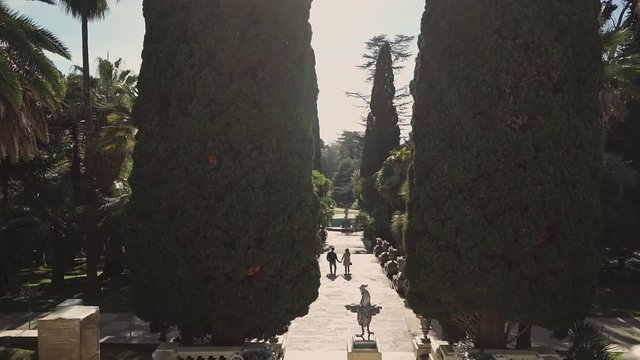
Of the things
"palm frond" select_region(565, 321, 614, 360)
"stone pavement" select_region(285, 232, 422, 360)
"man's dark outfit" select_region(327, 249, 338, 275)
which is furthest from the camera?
"man's dark outfit" select_region(327, 249, 338, 275)

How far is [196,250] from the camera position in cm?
852

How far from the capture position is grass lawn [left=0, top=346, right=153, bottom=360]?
1064cm

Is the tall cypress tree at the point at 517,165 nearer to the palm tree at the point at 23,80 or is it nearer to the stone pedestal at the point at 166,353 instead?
the stone pedestal at the point at 166,353

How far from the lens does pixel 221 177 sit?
8.48 m

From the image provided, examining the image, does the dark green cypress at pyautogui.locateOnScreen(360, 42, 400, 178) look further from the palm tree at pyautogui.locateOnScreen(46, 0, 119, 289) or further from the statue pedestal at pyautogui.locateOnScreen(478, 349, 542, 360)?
the statue pedestal at pyautogui.locateOnScreen(478, 349, 542, 360)

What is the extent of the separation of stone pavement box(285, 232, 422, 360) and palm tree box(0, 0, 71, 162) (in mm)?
8098

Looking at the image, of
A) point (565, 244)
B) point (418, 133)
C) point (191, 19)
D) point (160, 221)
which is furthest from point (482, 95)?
point (160, 221)

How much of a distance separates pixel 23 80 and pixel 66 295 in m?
8.56

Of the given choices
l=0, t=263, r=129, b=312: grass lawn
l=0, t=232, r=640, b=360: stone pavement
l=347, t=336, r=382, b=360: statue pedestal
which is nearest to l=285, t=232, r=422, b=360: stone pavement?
l=0, t=232, r=640, b=360: stone pavement

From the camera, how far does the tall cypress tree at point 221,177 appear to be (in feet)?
27.9

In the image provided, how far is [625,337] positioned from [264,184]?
10.3 m

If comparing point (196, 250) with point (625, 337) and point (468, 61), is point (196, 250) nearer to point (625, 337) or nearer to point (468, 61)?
point (468, 61)

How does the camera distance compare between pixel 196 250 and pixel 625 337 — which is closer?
pixel 196 250

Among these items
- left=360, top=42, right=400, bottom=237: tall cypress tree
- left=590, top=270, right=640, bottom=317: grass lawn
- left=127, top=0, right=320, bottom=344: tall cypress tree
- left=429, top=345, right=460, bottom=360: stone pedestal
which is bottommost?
left=590, top=270, right=640, bottom=317: grass lawn
